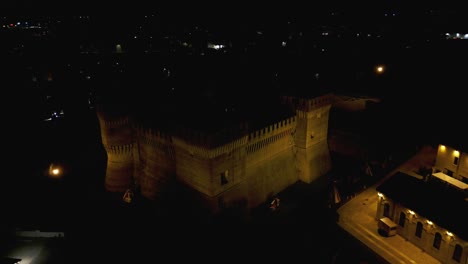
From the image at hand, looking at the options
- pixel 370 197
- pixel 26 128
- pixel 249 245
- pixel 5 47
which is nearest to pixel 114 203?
pixel 249 245

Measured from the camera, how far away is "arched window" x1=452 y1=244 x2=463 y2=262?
16.5 metres

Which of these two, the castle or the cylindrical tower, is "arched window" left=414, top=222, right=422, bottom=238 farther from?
the cylindrical tower

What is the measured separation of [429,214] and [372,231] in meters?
3.42

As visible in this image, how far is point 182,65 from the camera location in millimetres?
55094

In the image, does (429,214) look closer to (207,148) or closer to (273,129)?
(273,129)

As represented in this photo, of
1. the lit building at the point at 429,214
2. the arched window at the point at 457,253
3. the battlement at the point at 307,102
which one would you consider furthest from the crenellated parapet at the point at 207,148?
the arched window at the point at 457,253

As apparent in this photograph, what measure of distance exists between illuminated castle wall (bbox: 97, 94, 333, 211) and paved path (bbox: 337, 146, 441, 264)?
213 inches

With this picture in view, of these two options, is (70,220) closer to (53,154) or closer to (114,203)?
(114,203)

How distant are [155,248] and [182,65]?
38.9 m

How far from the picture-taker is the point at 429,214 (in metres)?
17.8

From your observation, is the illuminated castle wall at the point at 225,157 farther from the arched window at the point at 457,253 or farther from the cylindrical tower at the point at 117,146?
the arched window at the point at 457,253

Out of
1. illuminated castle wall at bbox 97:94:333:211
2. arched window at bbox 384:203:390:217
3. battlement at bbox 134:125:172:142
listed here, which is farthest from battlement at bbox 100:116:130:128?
arched window at bbox 384:203:390:217

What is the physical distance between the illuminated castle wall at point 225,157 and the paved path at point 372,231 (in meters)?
5.42

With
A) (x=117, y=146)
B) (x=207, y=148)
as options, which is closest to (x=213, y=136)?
(x=207, y=148)
